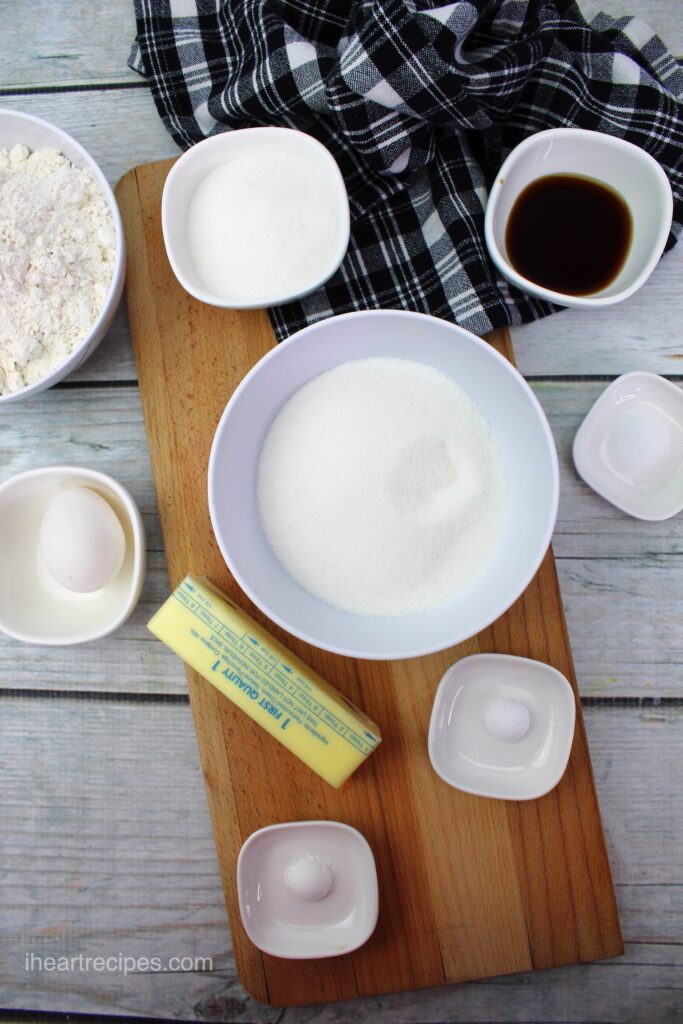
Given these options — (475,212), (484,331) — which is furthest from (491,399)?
(475,212)

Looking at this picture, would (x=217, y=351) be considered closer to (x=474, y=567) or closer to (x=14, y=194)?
(x=14, y=194)

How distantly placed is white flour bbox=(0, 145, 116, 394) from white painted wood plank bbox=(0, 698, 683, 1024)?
1.38 ft

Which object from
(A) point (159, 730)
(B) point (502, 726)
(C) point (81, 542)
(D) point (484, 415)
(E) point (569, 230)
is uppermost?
(E) point (569, 230)

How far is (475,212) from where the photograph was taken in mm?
737

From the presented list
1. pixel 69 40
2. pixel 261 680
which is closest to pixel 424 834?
pixel 261 680

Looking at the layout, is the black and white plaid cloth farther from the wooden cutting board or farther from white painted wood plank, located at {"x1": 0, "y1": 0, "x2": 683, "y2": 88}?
the wooden cutting board

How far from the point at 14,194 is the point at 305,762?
666mm

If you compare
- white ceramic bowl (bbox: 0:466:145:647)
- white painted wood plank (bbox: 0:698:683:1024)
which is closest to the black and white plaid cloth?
white ceramic bowl (bbox: 0:466:145:647)

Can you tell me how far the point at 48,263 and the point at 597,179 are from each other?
0.60 m

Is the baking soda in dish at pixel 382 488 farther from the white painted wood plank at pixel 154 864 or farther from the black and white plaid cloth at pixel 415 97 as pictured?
the white painted wood plank at pixel 154 864

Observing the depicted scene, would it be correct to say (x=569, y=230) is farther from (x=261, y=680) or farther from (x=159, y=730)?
(x=159, y=730)

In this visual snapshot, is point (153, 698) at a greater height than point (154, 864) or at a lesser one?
greater

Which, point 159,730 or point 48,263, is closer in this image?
point 48,263

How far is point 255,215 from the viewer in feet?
2.30
